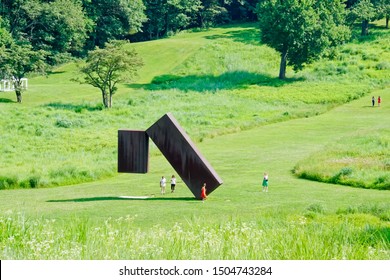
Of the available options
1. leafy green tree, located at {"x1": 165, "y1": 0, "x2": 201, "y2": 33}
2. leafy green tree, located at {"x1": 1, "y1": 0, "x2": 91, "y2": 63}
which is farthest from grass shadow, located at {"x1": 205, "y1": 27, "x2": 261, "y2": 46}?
leafy green tree, located at {"x1": 1, "y1": 0, "x2": 91, "y2": 63}

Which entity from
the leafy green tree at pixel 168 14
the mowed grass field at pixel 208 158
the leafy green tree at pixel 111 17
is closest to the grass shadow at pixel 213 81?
the mowed grass field at pixel 208 158

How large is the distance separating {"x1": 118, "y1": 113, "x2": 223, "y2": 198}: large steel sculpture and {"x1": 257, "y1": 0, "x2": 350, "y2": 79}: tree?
50.0 meters

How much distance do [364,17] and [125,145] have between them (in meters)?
72.2

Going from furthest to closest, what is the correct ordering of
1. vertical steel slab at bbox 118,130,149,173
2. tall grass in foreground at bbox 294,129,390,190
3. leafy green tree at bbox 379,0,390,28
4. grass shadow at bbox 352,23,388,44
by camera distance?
leafy green tree at bbox 379,0,390,28, grass shadow at bbox 352,23,388,44, tall grass in foreground at bbox 294,129,390,190, vertical steel slab at bbox 118,130,149,173

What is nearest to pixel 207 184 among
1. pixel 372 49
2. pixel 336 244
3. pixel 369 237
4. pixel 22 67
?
pixel 369 237

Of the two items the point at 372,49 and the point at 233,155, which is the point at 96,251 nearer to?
the point at 233,155

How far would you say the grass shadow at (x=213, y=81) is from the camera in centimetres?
7312

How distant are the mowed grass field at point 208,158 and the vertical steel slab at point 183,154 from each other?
1.04m

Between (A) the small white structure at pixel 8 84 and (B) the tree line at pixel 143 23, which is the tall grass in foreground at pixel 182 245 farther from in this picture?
(A) the small white structure at pixel 8 84

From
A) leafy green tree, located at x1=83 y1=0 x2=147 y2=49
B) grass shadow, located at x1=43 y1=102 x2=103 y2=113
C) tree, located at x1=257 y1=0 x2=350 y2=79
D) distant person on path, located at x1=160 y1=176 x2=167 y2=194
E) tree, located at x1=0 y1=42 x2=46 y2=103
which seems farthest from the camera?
leafy green tree, located at x1=83 y1=0 x2=147 y2=49

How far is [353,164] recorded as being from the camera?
3566 cm

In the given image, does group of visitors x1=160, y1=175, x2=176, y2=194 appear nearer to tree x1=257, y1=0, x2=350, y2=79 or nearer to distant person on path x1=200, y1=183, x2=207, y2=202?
distant person on path x1=200, y1=183, x2=207, y2=202

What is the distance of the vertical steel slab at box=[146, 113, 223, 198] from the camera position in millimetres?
27750

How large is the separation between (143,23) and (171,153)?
284ft
